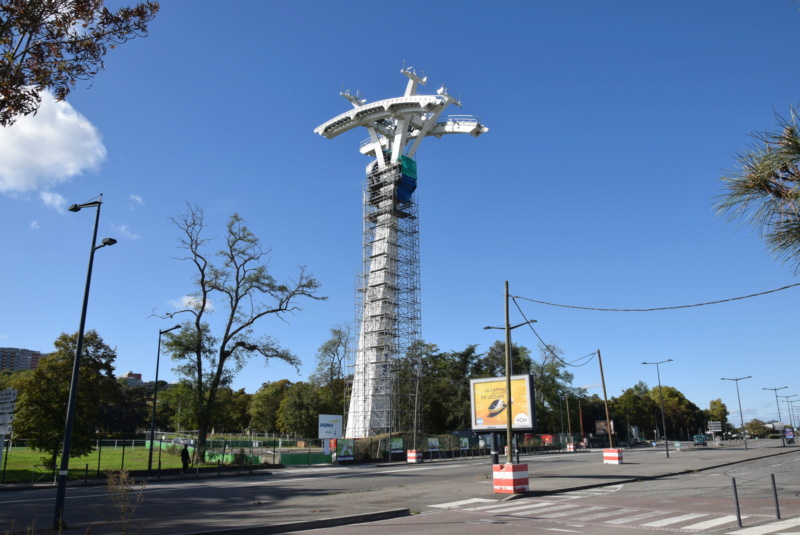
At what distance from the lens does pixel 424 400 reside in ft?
257

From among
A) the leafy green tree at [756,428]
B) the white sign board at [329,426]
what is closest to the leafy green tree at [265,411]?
the white sign board at [329,426]

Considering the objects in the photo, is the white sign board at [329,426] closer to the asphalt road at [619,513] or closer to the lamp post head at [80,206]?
the asphalt road at [619,513]

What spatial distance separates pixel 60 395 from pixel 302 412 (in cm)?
4805

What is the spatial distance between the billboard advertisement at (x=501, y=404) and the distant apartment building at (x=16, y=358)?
198628 millimetres

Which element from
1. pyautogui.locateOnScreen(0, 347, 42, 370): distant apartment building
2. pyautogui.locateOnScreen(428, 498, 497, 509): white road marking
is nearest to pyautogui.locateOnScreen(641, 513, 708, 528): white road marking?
pyautogui.locateOnScreen(428, 498, 497, 509): white road marking

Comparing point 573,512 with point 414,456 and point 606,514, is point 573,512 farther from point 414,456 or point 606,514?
point 414,456

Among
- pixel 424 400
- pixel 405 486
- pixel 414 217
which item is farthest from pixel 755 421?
pixel 405 486

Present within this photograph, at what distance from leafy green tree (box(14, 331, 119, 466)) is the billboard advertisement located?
19.7 m

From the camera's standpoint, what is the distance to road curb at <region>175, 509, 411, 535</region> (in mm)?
11623

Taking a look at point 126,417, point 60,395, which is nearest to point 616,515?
point 60,395

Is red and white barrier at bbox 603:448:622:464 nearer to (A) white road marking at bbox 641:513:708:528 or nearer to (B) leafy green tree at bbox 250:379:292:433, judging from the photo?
(A) white road marking at bbox 641:513:708:528

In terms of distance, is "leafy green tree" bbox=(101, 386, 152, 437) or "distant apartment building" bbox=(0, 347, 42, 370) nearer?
"leafy green tree" bbox=(101, 386, 152, 437)

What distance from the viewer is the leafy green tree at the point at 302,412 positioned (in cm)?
7400

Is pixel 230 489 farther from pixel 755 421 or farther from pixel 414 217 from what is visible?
pixel 755 421
